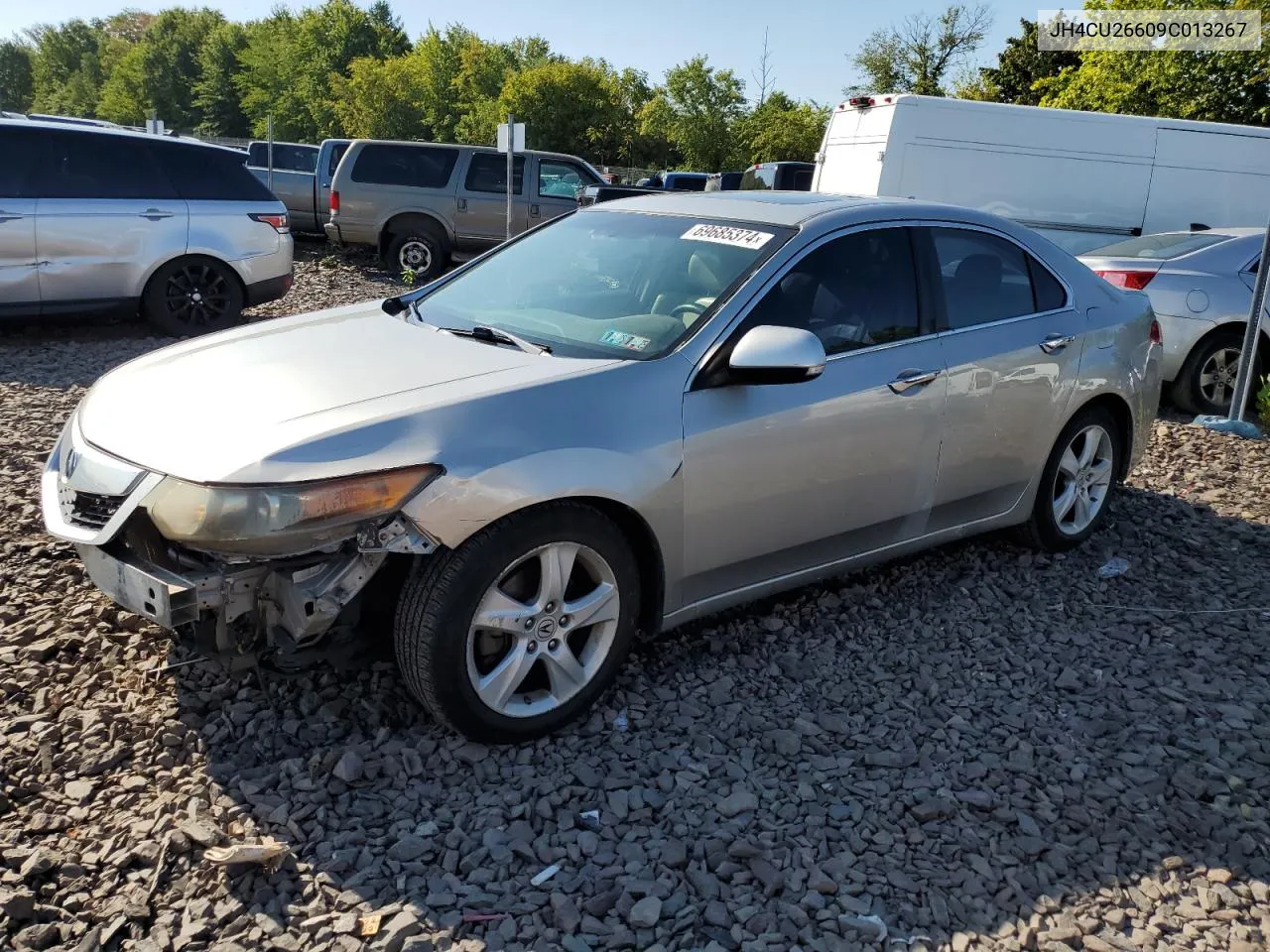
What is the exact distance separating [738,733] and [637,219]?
207 centimetres

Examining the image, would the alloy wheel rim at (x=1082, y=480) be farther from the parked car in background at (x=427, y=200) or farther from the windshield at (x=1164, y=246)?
the parked car in background at (x=427, y=200)

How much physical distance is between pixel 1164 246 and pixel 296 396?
772cm

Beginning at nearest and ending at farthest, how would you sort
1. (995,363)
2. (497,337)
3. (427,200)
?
(497,337)
(995,363)
(427,200)

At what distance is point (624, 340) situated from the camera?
3609 mm

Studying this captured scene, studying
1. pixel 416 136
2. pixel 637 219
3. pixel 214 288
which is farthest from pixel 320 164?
pixel 416 136

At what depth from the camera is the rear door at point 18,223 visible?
830 cm

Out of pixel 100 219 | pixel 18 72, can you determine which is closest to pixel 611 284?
pixel 100 219

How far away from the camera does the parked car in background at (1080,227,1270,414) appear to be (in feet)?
26.5

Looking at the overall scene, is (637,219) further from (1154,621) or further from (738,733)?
(1154,621)

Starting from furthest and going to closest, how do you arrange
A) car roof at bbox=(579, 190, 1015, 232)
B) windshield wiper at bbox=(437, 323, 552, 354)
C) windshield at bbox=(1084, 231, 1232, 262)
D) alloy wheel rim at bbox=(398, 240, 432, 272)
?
alloy wheel rim at bbox=(398, 240, 432, 272)
windshield at bbox=(1084, 231, 1232, 262)
car roof at bbox=(579, 190, 1015, 232)
windshield wiper at bbox=(437, 323, 552, 354)

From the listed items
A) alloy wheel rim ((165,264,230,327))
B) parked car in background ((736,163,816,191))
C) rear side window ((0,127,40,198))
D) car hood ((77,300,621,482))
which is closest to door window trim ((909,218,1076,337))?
car hood ((77,300,621,482))

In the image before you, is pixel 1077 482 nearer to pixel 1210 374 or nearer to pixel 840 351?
pixel 840 351

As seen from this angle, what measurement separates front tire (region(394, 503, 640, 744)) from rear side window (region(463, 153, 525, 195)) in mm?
12147

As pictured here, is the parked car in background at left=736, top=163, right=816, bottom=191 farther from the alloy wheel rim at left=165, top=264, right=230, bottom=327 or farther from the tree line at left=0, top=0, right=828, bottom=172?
the tree line at left=0, top=0, right=828, bottom=172
